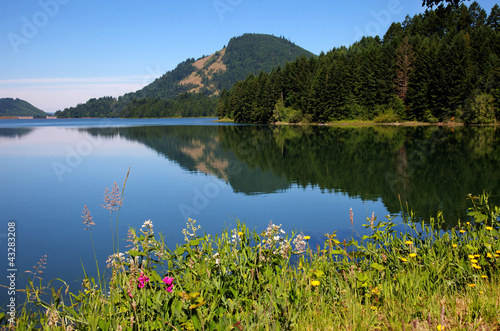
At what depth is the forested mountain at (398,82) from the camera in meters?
69.6

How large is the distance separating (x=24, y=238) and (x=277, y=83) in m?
97.6

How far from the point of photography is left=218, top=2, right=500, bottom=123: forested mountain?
69.6 meters

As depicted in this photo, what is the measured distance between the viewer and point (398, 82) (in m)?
86.0

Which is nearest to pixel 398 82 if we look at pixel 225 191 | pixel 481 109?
pixel 481 109

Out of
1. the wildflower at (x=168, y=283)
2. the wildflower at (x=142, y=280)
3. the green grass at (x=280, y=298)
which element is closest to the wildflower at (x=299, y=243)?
the green grass at (x=280, y=298)

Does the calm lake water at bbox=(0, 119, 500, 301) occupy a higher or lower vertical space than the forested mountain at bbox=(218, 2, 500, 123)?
lower

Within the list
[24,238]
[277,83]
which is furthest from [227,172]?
[277,83]

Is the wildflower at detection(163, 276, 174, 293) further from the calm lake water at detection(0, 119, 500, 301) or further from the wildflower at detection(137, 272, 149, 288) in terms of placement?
the calm lake water at detection(0, 119, 500, 301)

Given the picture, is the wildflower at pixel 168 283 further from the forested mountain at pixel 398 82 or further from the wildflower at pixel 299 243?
the forested mountain at pixel 398 82

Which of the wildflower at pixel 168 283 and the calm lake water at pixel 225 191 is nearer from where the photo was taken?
the wildflower at pixel 168 283

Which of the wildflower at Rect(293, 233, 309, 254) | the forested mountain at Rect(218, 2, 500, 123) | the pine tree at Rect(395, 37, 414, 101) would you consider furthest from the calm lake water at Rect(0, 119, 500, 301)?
the pine tree at Rect(395, 37, 414, 101)

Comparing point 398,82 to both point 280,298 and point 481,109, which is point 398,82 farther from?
point 280,298

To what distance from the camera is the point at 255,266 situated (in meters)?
4.95

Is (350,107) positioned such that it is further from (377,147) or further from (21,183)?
(21,183)
